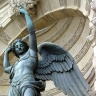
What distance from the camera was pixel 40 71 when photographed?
19.5ft

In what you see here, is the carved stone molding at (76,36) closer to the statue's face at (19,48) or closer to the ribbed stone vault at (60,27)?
the ribbed stone vault at (60,27)

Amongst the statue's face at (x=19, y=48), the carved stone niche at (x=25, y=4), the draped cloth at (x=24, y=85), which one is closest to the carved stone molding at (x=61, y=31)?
the carved stone niche at (x=25, y=4)

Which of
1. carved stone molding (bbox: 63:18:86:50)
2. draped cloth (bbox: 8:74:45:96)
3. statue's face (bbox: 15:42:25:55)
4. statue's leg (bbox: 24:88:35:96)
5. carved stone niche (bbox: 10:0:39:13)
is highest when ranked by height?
carved stone niche (bbox: 10:0:39:13)

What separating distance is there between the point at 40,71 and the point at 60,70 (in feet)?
0.82

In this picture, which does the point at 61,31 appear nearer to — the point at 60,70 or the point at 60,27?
the point at 60,27

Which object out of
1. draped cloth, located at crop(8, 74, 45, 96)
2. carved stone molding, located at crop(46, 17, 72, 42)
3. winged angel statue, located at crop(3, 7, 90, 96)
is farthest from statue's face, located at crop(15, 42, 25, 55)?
carved stone molding, located at crop(46, 17, 72, 42)

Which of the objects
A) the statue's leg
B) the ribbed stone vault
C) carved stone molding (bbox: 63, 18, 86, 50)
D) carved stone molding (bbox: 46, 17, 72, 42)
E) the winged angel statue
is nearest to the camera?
the statue's leg

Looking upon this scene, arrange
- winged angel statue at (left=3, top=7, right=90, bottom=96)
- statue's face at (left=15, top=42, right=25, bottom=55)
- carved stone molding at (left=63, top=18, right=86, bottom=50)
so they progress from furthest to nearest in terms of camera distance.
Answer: carved stone molding at (left=63, top=18, right=86, bottom=50)
statue's face at (left=15, top=42, right=25, bottom=55)
winged angel statue at (left=3, top=7, right=90, bottom=96)

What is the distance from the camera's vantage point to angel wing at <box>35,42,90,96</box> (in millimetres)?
5785

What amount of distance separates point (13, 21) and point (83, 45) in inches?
65.5

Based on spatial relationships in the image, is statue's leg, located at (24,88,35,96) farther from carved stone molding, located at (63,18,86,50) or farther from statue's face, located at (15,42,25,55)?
carved stone molding, located at (63,18,86,50)

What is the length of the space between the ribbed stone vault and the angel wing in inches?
110

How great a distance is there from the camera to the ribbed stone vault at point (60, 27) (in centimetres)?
927

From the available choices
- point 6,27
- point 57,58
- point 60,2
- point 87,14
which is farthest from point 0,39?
point 57,58
